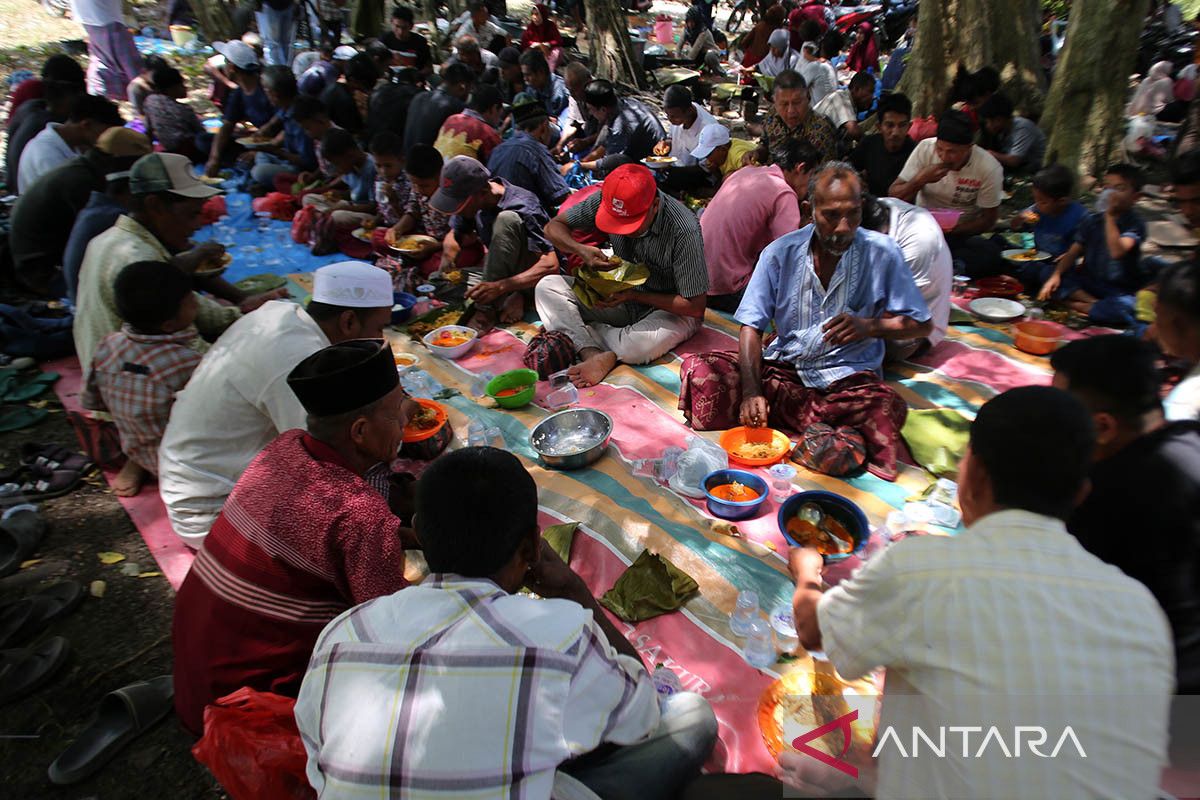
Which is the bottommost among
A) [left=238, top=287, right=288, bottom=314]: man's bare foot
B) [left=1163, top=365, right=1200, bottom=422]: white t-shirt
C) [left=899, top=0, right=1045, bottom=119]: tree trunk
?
[left=238, top=287, right=288, bottom=314]: man's bare foot

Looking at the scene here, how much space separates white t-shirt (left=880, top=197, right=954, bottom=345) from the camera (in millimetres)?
4434

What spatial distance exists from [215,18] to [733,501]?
51.1 feet

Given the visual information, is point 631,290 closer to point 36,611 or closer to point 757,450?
point 757,450

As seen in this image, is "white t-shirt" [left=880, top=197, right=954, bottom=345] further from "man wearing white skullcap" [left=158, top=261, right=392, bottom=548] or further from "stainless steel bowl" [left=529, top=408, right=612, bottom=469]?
"man wearing white skullcap" [left=158, top=261, right=392, bottom=548]

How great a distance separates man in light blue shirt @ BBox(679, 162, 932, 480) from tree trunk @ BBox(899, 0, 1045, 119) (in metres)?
7.03

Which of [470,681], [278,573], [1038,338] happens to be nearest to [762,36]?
[1038,338]

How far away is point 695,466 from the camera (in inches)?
149

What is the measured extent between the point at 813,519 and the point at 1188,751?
4.90ft

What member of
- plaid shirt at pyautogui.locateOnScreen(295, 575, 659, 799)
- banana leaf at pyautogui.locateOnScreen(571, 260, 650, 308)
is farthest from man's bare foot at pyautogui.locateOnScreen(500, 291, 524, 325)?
plaid shirt at pyautogui.locateOnScreen(295, 575, 659, 799)

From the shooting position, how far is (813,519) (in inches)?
129

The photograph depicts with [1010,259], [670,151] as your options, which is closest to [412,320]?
[670,151]

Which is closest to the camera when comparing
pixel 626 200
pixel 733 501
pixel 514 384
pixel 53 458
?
pixel 733 501

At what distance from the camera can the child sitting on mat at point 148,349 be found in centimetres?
346

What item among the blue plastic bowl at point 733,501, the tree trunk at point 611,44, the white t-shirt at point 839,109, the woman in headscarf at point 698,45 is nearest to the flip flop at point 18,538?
the blue plastic bowl at point 733,501
